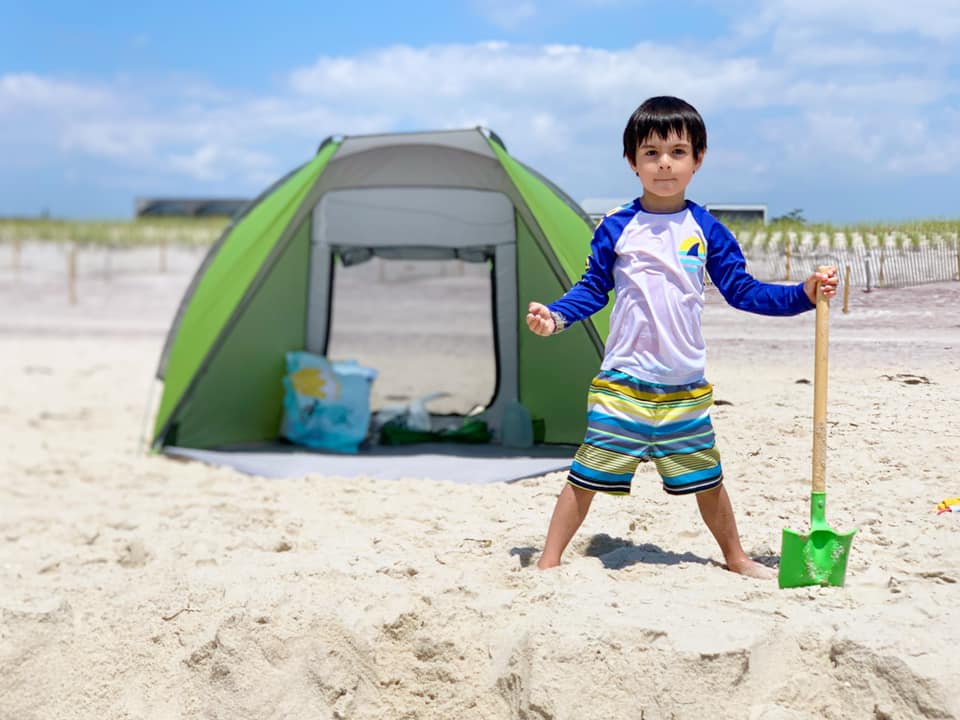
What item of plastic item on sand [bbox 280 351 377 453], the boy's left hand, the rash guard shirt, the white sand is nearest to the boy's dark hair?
the rash guard shirt

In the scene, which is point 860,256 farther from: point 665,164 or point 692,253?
point 665,164

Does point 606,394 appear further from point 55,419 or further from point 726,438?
point 55,419

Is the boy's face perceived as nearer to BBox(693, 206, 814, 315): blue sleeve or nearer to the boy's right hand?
BBox(693, 206, 814, 315): blue sleeve

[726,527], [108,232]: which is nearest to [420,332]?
[726,527]

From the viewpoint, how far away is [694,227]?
243cm

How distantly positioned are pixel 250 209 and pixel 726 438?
3.24 m

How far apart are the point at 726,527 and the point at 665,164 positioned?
3.01 ft

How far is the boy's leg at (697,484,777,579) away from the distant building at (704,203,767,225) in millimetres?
938

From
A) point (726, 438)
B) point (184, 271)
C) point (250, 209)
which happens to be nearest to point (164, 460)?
point (250, 209)

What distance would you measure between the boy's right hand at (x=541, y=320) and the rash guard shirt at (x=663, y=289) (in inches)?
2.7

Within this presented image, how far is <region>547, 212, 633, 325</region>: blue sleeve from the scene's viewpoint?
244 centimetres

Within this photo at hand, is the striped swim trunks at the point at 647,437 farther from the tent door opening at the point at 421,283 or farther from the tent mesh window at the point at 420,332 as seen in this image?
the tent mesh window at the point at 420,332

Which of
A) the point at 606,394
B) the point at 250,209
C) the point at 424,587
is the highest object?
the point at 250,209

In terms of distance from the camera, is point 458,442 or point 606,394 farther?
point 458,442
